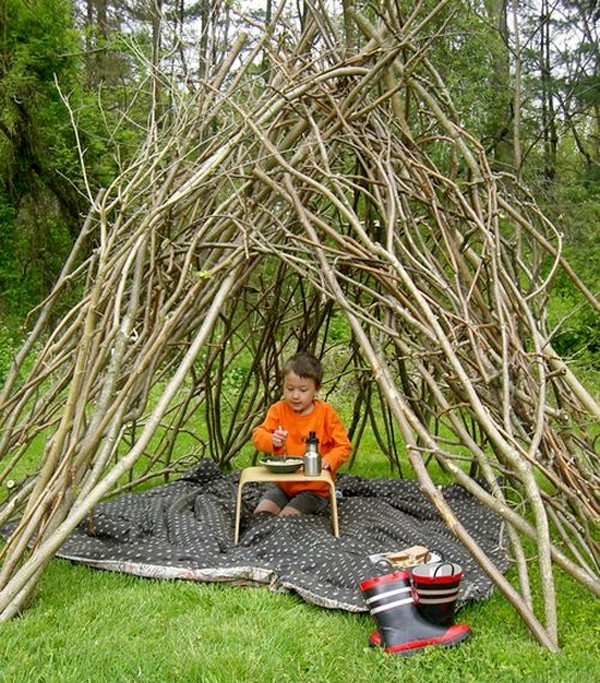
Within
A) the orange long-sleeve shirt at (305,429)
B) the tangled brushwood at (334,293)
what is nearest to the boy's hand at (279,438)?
the orange long-sleeve shirt at (305,429)

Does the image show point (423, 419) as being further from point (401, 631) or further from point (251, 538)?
point (401, 631)

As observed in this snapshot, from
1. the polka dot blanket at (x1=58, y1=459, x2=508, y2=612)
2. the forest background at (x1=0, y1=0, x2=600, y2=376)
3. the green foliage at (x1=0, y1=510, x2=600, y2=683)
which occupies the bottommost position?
the polka dot blanket at (x1=58, y1=459, x2=508, y2=612)

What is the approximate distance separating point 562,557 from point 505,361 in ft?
2.38

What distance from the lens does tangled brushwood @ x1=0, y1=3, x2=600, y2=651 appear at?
3.09 metres

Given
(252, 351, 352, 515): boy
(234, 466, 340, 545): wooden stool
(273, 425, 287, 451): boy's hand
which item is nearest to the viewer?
(234, 466, 340, 545): wooden stool

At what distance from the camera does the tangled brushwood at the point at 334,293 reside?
122 inches

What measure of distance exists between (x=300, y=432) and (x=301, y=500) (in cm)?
34

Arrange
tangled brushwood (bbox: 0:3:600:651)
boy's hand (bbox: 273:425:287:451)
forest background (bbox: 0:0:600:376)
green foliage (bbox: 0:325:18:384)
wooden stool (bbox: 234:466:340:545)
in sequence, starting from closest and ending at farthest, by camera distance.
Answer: tangled brushwood (bbox: 0:3:600:651)
wooden stool (bbox: 234:466:340:545)
boy's hand (bbox: 273:425:287:451)
green foliage (bbox: 0:325:18:384)
forest background (bbox: 0:0:600:376)

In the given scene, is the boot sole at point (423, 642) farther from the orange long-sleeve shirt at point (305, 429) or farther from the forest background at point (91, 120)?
the forest background at point (91, 120)

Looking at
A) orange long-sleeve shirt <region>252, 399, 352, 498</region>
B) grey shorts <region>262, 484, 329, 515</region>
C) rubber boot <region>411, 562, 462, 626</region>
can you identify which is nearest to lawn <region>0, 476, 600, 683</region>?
rubber boot <region>411, 562, 462, 626</region>

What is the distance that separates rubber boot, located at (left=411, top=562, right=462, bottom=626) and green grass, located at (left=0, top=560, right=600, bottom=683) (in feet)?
0.35

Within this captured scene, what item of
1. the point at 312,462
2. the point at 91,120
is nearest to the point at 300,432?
the point at 312,462

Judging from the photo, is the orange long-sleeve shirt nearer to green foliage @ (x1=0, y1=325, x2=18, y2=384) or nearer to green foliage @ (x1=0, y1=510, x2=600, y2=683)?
green foliage @ (x1=0, y1=510, x2=600, y2=683)

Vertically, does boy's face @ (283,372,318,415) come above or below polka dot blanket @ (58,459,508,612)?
above
